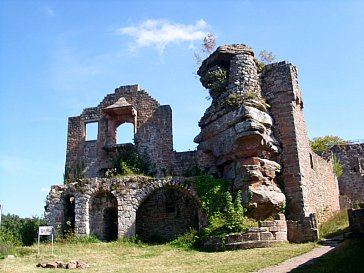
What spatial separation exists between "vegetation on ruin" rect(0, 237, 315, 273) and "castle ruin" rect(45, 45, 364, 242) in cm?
174

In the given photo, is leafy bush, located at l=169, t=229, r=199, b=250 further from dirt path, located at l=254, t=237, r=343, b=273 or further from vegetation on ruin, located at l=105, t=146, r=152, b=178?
vegetation on ruin, located at l=105, t=146, r=152, b=178

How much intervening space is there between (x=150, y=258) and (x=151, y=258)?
0.12ft

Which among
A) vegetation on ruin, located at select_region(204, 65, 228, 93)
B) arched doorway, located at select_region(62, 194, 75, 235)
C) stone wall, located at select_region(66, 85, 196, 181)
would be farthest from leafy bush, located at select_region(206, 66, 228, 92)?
arched doorway, located at select_region(62, 194, 75, 235)

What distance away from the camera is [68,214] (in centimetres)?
2030

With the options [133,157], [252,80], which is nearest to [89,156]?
[133,157]

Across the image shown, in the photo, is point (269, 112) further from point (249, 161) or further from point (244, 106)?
point (249, 161)

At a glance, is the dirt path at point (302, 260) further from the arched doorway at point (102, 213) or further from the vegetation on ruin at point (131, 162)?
the vegetation on ruin at point (131, 162)

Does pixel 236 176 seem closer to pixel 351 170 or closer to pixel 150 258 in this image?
pixel 150 258

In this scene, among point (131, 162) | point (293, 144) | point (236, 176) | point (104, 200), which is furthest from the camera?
point (131, 162)

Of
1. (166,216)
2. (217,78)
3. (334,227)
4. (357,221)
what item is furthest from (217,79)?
(357,221)

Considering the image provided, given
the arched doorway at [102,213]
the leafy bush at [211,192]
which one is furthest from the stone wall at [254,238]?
the arched doorway at [102,213]

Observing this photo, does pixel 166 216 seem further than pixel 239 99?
Yes

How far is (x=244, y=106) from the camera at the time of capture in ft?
60.3

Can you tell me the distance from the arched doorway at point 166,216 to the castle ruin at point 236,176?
52mm
